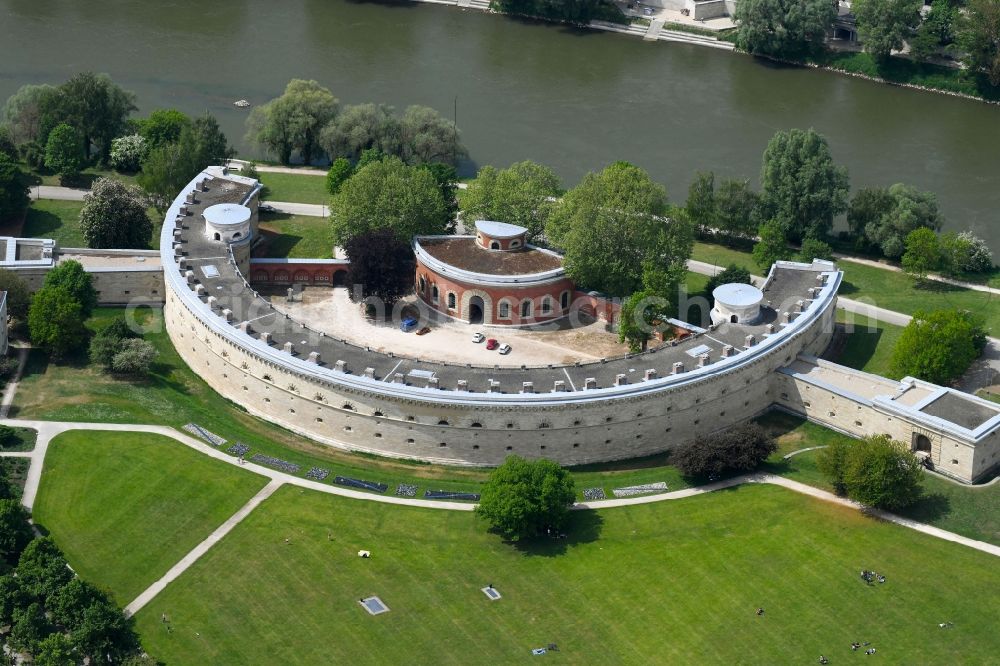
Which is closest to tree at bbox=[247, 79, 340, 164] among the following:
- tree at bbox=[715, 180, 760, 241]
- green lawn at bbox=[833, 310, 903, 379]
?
tree at bbox=[715, 180, 760, 241]

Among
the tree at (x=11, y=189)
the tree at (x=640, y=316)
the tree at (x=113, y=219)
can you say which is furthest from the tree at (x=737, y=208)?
the tree at (x=11, y=189)

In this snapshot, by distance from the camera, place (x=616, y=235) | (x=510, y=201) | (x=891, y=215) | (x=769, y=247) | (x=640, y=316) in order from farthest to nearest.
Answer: (x=891, y=215) → (x=769, y=247) → (x=510, y=201) → (x=616, y=235) → (x=640, y=316)

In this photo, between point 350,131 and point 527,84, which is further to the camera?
point 527,84

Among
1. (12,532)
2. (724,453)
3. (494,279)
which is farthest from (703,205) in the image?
(12,532)

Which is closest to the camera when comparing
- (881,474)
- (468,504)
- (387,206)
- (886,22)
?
(881,474)

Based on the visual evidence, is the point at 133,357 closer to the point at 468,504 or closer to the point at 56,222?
the point at 468,504

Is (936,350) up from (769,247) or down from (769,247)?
down

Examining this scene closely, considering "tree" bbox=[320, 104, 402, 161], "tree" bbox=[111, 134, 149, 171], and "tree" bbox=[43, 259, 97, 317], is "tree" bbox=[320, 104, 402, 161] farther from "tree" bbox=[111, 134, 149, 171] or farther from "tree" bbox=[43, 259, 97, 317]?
"tree" bbox=[43, 259, 97, 317]
